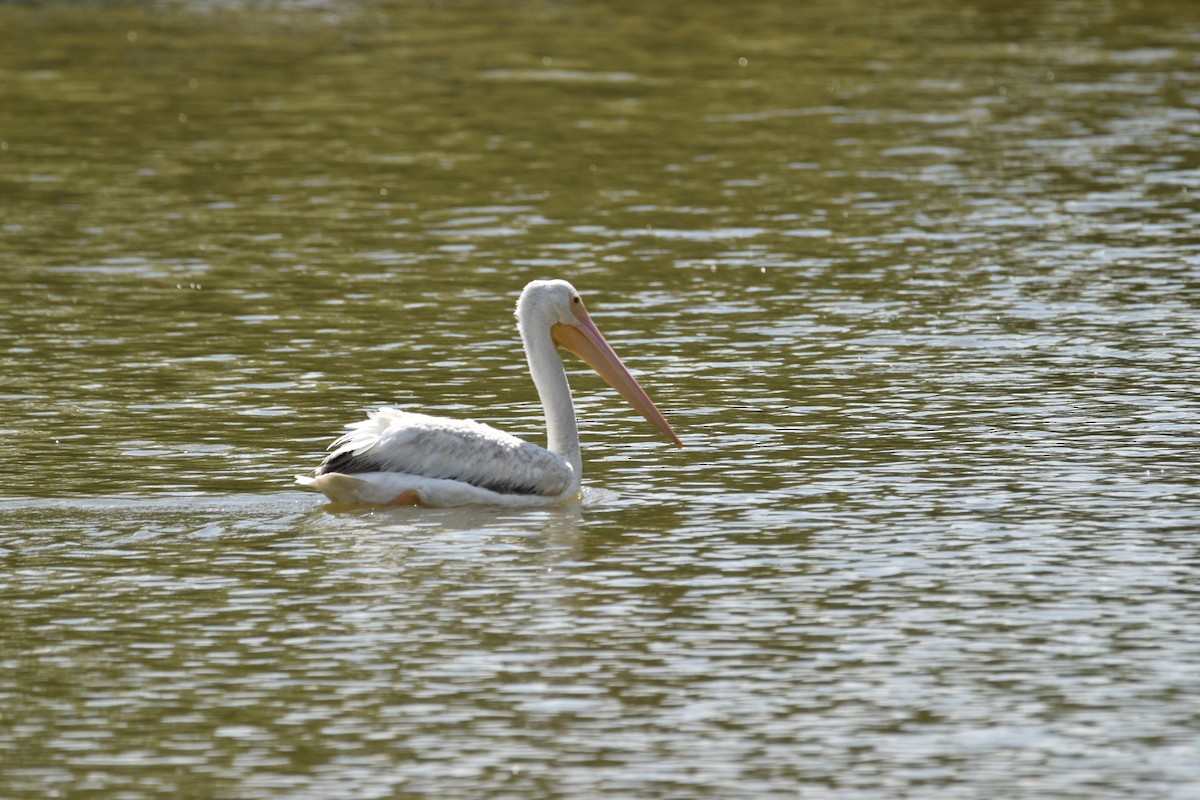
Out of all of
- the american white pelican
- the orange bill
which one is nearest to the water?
the american white pelican

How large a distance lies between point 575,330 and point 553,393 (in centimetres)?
55

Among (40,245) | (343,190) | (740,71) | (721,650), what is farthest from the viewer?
(740,71)

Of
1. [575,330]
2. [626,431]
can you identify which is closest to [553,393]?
[575,330]

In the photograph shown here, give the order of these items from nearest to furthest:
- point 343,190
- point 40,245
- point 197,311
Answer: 1. point 197,311
2. point 40,245
3. point 343,190

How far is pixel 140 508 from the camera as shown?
11.7m

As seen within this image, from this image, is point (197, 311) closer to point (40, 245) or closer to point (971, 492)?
point (40, 245)

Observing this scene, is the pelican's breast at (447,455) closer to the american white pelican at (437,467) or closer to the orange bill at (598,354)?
the american white pelican at (437,467)

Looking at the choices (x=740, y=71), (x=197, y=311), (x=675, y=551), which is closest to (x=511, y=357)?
(x=197, y=311)

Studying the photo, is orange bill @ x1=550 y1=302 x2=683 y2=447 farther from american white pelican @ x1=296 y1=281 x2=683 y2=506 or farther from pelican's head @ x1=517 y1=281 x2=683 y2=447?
american white pelican @ x1=296 y1=281 x2=683 y2=506

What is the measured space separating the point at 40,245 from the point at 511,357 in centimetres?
576

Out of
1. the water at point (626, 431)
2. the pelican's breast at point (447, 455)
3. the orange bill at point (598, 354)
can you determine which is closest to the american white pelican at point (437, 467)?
the pelican's breast at point (447, 455)

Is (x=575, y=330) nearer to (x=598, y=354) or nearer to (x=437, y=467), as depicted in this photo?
(x=598, y=354)

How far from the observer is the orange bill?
13.0 meters

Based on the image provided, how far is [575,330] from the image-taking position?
42.6 feet
